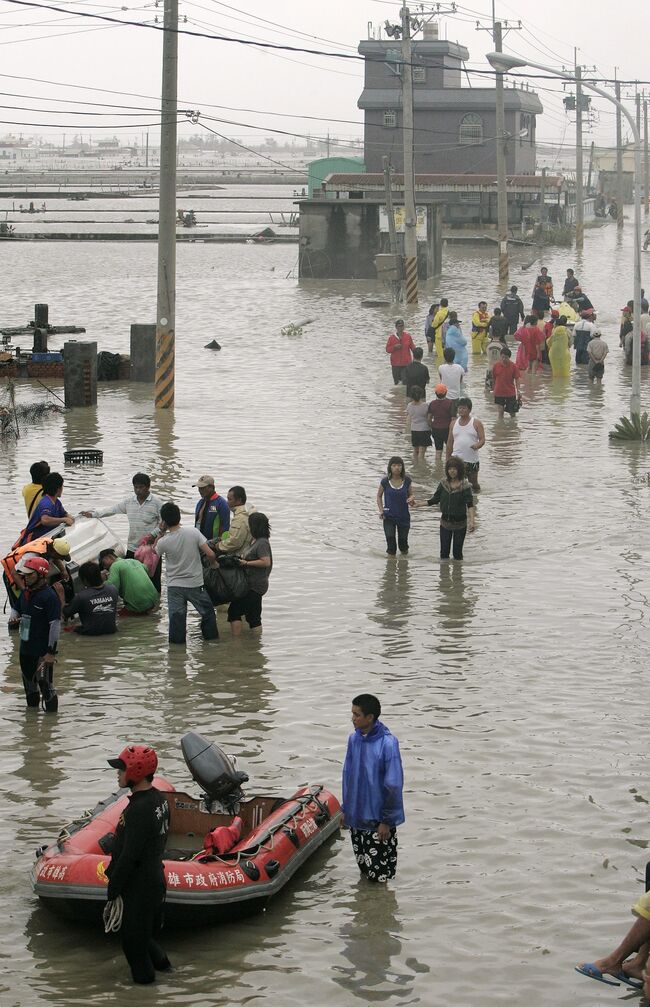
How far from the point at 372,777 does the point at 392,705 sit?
3503 millimetres

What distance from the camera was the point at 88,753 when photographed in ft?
36.9

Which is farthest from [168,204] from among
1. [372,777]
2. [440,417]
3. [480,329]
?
[372,777]

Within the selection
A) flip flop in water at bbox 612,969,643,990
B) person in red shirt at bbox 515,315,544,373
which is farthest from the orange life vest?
person in red shirt at bbox 515,315,544,373

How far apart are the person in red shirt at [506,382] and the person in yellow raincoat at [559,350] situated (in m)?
6.22

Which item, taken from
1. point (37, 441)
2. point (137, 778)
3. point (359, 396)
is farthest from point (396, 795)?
point (359, 396)

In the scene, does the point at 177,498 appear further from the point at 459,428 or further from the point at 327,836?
the point at 327,836

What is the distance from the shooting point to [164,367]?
26281mm

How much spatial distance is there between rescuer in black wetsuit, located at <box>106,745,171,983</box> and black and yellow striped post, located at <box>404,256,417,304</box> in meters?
37.4

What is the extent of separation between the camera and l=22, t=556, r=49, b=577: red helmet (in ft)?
37.9

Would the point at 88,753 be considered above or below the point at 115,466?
below

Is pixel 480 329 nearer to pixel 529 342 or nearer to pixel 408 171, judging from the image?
pixel 529 342

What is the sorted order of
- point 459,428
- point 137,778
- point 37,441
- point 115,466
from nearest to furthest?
point 137,778 < point 459,428 < point 115,466 < point 37,441

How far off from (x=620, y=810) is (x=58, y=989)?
4134mm

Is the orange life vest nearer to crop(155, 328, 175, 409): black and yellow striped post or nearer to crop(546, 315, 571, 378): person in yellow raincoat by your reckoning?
crop(155, 328, 175, 409): black and yellow striped post
